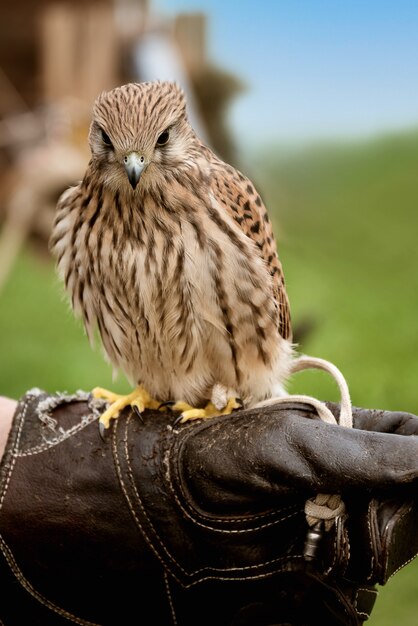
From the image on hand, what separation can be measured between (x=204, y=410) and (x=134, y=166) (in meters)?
0.76

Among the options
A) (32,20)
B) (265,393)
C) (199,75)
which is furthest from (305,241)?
(265,393)

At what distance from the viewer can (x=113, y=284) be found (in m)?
3.08

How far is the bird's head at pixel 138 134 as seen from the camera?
2.82m

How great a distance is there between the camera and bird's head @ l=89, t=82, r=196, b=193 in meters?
2.82

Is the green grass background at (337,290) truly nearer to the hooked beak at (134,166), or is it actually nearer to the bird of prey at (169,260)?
the bird of prey at (169,260)

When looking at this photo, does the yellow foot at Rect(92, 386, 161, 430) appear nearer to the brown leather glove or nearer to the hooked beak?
the brown leather glove

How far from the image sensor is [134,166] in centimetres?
280

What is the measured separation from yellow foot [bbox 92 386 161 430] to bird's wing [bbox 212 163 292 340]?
1.50 ft

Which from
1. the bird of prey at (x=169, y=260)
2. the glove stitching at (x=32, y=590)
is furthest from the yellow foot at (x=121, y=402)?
the glove stitching at (x=32, y=590)

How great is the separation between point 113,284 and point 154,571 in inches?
32.0

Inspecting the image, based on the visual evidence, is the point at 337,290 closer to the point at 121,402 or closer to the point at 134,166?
the point at 121,402

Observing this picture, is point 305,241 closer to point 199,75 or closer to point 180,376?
point 199,75

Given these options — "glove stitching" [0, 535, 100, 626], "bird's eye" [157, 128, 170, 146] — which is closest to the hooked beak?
"bird's eye" [157, 128, 170, 146]

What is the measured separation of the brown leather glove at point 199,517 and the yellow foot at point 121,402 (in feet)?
0.13
